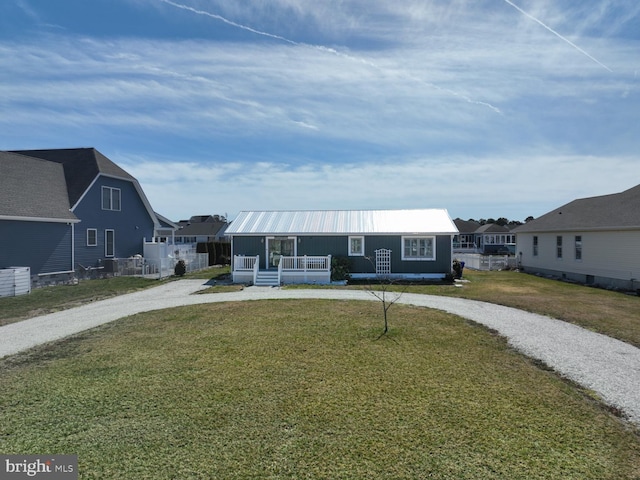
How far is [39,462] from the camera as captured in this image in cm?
385

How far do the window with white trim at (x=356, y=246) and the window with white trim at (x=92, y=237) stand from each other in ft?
47.6

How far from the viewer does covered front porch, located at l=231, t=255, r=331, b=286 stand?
1912 centimetres

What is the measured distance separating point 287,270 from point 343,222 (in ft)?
14.8

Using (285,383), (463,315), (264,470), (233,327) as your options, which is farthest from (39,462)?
(463,315)

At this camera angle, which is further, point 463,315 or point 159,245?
point 159,245

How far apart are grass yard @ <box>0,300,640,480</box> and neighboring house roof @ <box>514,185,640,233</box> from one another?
1462 cm

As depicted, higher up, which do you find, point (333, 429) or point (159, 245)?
point (159, 245)

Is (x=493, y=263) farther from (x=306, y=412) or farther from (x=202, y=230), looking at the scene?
(x=202, y=230)

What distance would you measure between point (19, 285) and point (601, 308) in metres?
21.9

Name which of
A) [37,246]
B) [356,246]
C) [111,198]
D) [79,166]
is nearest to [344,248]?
[356,246]

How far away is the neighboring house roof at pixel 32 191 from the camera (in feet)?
54.4

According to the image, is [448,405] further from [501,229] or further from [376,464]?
[501,229]

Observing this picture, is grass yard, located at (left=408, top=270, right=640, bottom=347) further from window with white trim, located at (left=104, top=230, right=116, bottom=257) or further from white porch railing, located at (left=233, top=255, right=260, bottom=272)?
window with white trim, located at (left=104, top=230, right=116, bottom=257)

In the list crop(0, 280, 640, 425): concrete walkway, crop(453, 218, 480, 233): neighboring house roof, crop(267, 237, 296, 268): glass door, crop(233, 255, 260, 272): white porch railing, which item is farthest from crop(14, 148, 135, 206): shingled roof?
crop(453, 218, 480, 233): neighboring house roof
